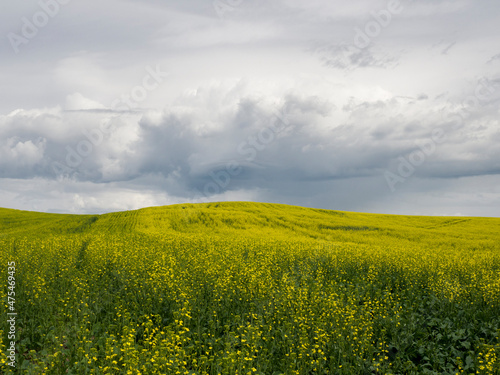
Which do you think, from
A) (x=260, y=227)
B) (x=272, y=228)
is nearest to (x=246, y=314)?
(x=260, y=227)

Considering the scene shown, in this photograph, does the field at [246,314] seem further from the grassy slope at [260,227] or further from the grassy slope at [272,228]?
the grassy slope at [260,227]

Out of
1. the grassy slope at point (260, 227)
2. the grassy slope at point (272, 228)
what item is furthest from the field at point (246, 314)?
the grassy slope at point (260, 227)

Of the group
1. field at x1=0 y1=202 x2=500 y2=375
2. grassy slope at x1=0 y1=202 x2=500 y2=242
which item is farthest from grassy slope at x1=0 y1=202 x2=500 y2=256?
field at x1=0 y1=202 x2=500 y2=375

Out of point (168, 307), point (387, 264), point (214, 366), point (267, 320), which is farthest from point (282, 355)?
point (387, 264)

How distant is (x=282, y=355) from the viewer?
8.38 metres

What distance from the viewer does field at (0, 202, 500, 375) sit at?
23.8 ft

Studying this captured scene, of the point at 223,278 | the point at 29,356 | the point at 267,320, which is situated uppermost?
the point at 223,278

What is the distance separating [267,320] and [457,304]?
7609 millimetres

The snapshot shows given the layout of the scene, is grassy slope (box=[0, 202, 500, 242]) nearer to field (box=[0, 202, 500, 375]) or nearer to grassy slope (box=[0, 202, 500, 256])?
grassy slope (box=[0, 202, 500, 256])

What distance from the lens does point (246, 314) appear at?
34.4 feet

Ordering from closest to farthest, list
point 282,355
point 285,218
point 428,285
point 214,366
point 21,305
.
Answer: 1. point 214,366
2. point 282,355
3. point 21,305
4. point 428,285
5. point 285,218

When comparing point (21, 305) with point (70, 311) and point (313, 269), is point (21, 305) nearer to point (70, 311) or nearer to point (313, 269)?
Result: point (70, 311)

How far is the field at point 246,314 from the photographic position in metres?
7.26

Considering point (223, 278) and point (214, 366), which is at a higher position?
point (223, 278)
